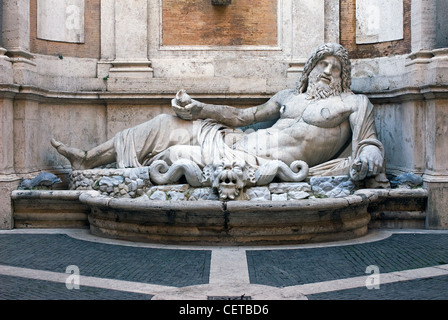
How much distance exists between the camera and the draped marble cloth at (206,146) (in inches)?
247

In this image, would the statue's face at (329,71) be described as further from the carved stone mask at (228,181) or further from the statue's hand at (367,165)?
the carved stone mask at (228,181)

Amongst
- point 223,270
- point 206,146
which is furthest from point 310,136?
point 223,270

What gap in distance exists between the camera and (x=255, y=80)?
773 centimetres

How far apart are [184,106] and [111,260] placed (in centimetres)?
243

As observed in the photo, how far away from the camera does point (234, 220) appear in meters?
5.43

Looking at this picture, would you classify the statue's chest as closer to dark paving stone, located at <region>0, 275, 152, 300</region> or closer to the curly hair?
the curly hair

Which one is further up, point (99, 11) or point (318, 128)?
point (99, 11)

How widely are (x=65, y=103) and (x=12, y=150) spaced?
1.20m

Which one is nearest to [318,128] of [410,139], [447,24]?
[410,139]

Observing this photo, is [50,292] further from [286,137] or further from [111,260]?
[286,137]

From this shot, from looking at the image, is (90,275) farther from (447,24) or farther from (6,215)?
(447,24)

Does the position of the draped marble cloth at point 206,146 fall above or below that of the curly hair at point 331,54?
below

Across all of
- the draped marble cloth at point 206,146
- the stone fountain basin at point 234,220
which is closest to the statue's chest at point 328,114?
the draped marble cloth at point 206,146

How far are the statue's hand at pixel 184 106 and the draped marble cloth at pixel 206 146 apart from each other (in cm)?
18
